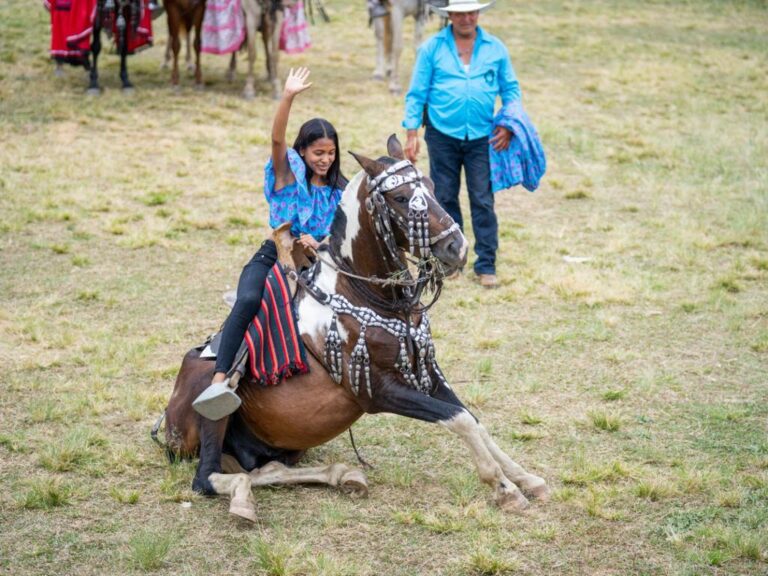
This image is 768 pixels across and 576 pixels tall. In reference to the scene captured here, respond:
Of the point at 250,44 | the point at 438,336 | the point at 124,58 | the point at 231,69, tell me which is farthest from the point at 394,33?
the point at 438,336

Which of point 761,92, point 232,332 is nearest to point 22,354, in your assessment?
point 232,332

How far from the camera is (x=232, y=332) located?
4449 mm

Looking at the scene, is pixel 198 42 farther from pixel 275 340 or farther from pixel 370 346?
pixel 370 346

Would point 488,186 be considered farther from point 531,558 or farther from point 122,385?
point 531,558

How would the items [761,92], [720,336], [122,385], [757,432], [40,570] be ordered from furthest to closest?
[761,92] → [720,336] → [122,385] → [757,432] → [40,570]

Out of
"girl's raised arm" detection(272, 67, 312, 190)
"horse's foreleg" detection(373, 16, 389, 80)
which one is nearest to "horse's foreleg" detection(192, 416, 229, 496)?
"girl's raised arm" detection(272, 67, 312, 190)

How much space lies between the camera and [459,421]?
4.21 m

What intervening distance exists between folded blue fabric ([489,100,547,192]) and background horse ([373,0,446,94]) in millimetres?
6160

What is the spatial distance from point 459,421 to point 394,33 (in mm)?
10037

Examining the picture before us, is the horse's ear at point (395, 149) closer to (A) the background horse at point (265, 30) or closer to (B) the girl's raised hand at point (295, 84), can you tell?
(B) the girl's raised hand at point (295, 84)

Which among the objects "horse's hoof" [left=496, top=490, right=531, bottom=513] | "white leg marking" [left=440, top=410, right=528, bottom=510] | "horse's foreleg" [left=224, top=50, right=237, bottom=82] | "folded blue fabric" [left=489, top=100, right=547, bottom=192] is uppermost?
"folded blue fabric" [left=489, top=100, right=547, bottom=192]

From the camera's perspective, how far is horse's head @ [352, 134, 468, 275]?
4.11 metres

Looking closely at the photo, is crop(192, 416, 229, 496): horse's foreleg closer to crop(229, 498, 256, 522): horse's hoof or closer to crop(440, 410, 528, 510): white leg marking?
crop(229, 498, 256, 522): horse's hoof

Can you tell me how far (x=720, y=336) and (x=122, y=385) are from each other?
3895 millimetres
